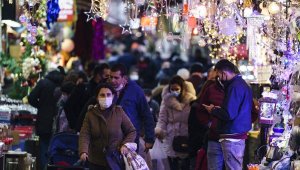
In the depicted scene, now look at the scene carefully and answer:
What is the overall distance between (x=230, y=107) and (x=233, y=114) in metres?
0.11

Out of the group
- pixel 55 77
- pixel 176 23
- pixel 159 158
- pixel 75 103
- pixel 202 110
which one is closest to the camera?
Answer: pixel 202 110

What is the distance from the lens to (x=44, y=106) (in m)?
16.8

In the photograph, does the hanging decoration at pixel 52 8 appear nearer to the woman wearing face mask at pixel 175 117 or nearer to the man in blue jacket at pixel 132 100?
the man in blue jacket at pixel 132 100

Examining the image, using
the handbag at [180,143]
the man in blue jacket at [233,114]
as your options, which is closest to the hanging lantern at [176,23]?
the handbag at [180,143]

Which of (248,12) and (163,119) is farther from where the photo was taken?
(163,119)

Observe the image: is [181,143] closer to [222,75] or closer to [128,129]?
[222,75]

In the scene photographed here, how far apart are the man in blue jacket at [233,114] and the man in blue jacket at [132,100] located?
1.01m

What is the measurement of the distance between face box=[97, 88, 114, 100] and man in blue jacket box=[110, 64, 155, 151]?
31.6 inches

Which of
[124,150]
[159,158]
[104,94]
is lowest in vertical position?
[159,158]

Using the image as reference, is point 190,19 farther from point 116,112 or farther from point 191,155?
point 116,112

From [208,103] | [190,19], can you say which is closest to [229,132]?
[208,103]

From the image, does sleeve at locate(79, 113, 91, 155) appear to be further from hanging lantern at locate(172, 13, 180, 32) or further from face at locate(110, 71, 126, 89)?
hanging lantern at locate(172, 13, 180, 32)

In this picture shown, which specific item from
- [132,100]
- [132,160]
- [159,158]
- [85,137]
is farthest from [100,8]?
[159,158]

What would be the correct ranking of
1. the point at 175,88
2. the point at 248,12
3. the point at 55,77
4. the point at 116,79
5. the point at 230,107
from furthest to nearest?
the point at 55,77 → the point at 175,88 → the point at 248,12 → the point at 116,79 → the point at 230,107
